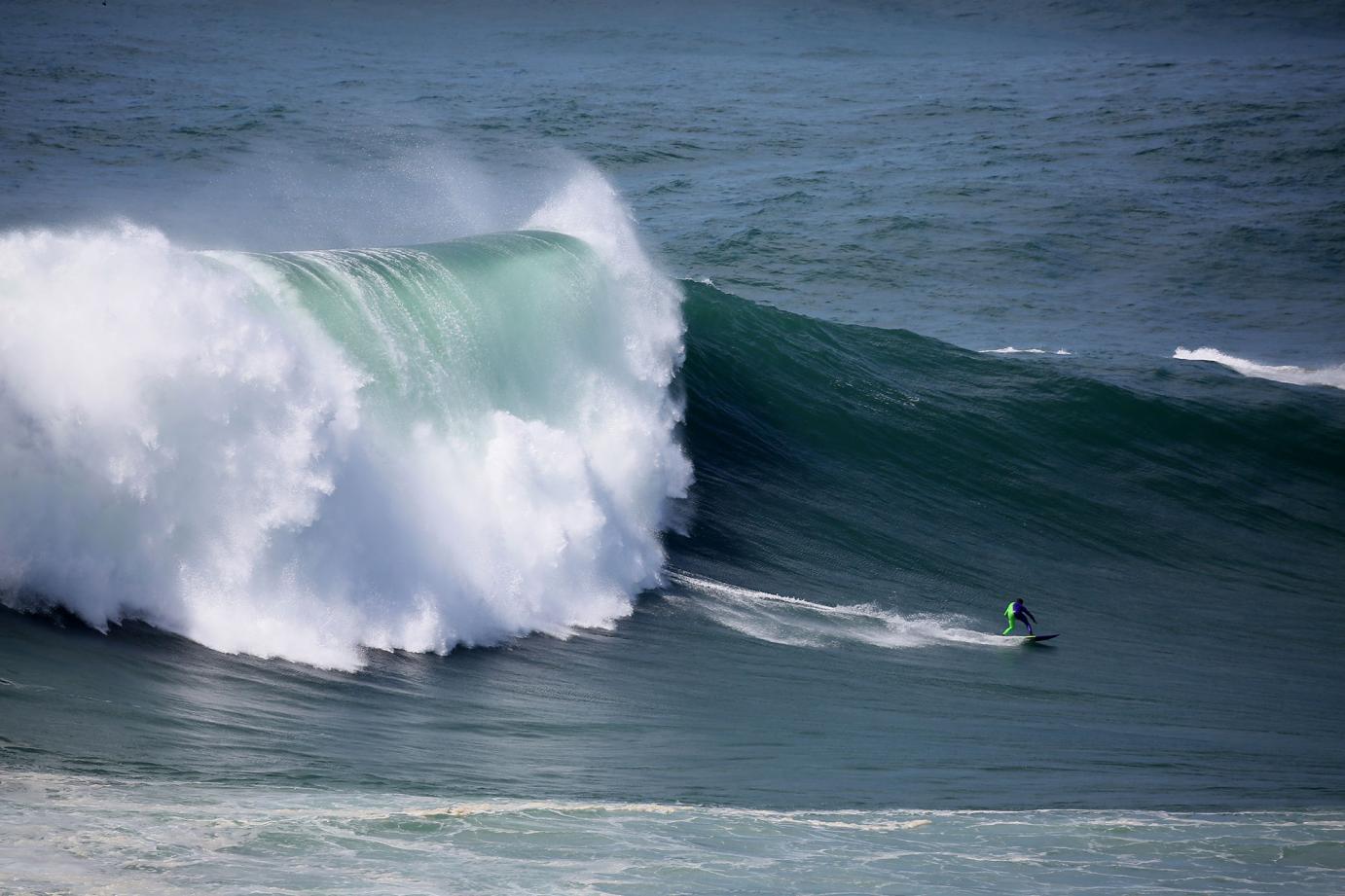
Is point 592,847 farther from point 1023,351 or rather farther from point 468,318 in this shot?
point 1023,351

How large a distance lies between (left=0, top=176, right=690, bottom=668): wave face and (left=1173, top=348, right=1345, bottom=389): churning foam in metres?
15.1

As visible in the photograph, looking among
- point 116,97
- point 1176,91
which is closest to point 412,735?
point 116,97

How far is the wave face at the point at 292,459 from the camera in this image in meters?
9.99

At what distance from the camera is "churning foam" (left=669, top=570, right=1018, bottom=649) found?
13531 mm

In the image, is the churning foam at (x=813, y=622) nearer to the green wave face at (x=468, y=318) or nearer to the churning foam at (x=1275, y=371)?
the green wave face at (x=468, y=318)

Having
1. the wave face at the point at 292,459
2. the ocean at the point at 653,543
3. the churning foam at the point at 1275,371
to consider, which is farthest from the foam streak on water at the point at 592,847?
the churning foam at the point at 1275,371

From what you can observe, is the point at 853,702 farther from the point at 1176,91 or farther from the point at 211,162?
the point at 1176,91

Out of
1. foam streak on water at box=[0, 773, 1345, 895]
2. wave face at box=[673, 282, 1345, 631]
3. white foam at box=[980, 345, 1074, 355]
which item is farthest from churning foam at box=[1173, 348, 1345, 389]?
foam streak on water at box=[0, 773, 1345, 895]

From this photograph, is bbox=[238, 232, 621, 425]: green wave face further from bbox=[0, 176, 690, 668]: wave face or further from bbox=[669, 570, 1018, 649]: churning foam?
bbox=[669, 570, 1018, 649]: churning foam

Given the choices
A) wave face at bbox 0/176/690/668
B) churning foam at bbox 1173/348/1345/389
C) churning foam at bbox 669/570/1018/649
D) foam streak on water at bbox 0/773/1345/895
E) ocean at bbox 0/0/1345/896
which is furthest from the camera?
churning foam at bbox 1173/348/1345/389

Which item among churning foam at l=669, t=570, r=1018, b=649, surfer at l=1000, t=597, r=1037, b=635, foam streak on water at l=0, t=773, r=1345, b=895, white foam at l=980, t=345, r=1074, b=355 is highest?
white foam at l=980, t=345, r=1074, b=355

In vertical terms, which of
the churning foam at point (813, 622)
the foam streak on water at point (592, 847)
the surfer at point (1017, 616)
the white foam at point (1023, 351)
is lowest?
the churning foam at point (813, 622)

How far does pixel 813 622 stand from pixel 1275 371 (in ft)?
53.2

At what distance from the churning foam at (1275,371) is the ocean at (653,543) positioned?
0.15 m
